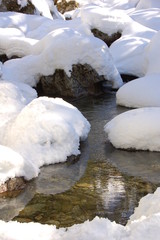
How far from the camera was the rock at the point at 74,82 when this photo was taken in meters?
9.49

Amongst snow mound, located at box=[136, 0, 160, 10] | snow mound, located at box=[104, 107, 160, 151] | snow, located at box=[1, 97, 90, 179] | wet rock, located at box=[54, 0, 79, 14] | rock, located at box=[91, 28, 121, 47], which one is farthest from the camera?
wet rock, located at box=[54, 0, 79, 14]

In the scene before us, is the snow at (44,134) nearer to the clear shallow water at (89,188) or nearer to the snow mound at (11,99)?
the clear shallow water at (89,188)

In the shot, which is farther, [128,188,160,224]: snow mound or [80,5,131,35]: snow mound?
[80,5,131,35]: snow mound

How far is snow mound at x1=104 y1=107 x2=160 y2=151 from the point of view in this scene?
576cm

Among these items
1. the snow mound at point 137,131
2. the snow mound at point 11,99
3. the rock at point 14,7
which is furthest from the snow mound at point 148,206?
the rock at point 14,7

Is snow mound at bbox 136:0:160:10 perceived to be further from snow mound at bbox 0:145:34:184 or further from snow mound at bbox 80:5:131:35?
snow mound at bbox 0:145:34:184

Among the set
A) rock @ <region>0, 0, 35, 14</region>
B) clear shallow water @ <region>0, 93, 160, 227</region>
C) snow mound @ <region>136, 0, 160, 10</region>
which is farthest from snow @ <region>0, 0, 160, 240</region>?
snow mound @ <region>136, 0, 160, 10</region>

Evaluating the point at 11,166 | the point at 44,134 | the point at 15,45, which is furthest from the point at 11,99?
the point at 15,45

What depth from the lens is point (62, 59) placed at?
31.2ft

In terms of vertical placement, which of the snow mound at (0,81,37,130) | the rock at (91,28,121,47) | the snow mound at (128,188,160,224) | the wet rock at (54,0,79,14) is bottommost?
the wet rock at (54,0,79,14)

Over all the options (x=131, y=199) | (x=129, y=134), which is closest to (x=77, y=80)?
(x=129, y=134)

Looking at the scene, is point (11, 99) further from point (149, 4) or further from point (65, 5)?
point (65, 5)

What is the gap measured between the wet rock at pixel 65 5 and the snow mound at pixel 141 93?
18.6 meters

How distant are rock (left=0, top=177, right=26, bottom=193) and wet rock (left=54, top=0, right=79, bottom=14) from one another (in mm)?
22535
